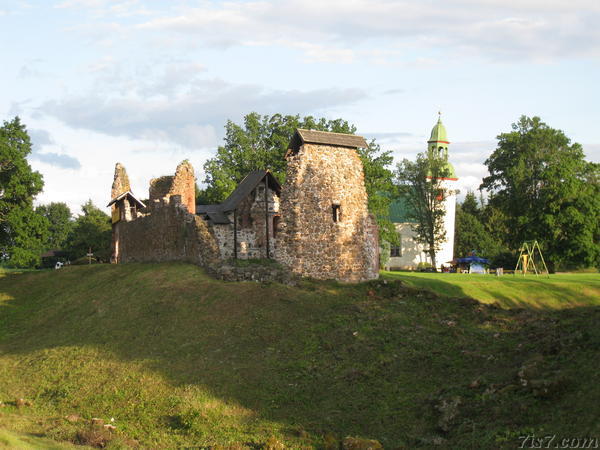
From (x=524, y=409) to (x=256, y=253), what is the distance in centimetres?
2374

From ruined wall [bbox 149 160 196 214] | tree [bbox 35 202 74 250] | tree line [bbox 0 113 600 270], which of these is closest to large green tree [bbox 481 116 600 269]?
tree line [bbox 0 113 600 270]

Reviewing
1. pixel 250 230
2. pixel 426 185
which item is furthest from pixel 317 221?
pixel 426 185

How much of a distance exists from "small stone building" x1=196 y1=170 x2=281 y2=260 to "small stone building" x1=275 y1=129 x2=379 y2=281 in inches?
296

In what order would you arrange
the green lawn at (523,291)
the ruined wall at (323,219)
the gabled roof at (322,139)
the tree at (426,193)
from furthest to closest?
the tree at (426,193) < the green lawn at (523,291) < the gabled roof at (322,139) < the ruined wall at (323,219)

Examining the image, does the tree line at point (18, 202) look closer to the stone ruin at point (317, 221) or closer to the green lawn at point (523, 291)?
the stone ruin at point (317, 221)

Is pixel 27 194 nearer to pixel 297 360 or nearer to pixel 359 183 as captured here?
pixel 359 183

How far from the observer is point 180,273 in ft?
98.9

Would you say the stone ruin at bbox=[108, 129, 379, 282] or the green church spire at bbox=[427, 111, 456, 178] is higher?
the green church spire at bbox=[427, 111, 456, 178]

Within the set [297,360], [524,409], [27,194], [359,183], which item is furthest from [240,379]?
[27,194]

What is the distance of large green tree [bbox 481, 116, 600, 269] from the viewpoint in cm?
4938

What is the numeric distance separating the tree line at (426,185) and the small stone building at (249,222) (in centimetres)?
884

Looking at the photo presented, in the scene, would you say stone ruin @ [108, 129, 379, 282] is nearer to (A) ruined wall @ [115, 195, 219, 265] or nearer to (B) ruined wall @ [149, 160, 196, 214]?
(A) ruined wall @ [115, 195, 219, 265]

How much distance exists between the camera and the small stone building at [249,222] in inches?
1454

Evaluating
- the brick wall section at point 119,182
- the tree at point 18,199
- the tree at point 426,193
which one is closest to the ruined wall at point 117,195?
the brick wall section at point 119,182
